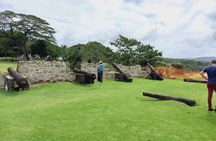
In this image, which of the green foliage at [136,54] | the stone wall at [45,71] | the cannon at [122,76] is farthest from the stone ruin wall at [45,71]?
the green foliage at [136,54]

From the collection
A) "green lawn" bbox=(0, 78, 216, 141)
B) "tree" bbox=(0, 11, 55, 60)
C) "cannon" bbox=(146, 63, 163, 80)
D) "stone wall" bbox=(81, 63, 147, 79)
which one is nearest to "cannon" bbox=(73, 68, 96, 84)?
Result: "stone wall" bbox=(81, 63, 147, 79)

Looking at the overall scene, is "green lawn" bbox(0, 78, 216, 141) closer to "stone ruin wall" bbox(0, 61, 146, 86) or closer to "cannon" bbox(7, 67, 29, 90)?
"cannon" bbox(7, 67, 29, 90)

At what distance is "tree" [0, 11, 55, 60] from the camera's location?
169 ft

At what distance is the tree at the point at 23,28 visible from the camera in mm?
51562

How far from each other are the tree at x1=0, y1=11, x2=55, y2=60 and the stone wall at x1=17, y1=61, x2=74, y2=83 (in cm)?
3708

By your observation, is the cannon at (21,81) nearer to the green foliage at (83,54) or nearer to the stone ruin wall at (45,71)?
the stone ruin wall at (45,71)

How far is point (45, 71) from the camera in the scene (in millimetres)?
14992

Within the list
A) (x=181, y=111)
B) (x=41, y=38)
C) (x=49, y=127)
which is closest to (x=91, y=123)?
(x=49, y=127)

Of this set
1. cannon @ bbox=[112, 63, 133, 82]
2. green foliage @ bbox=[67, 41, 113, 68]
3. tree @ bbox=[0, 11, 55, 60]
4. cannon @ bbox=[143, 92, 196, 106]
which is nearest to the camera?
cannon @ bbox=[143, 92, 196, 106]

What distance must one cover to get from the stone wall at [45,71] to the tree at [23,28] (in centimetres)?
3708

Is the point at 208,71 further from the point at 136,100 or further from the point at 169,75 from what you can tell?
the point at 169,75

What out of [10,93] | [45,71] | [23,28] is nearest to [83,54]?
[45,71]

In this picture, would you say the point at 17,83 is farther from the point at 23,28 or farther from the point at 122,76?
the point at 23,28

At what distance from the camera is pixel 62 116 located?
23.6 feet
